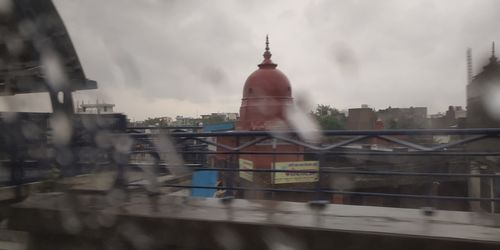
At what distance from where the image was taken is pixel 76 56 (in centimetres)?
741

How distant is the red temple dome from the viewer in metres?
12.5

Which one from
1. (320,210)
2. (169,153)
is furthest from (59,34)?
(320,210)

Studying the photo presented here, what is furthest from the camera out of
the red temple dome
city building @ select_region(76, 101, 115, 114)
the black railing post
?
the red temple dome

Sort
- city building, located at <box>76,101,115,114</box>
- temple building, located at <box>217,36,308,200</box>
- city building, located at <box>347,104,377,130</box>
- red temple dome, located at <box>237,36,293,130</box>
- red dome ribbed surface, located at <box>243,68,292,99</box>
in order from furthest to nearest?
1. red dome ribbed surface, located at <box>243,68,292,99</box>
2. red temple dome, located at <box>237,36,293,130</box>
3. temple building, located at <box>217,36,308,200</box>
4. city building, located at <box>347,104,377,130</box>
5. city building, located at <box>76,101,115,114</box>

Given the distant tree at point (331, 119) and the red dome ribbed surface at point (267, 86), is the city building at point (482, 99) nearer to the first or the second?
the distant tree at point (331, 119)

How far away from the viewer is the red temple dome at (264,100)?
12469 millimetres

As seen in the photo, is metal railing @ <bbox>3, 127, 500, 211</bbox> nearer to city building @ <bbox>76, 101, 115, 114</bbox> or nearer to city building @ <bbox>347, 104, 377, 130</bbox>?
city building @ <bbox>76, 101, 115, 114</bbox>

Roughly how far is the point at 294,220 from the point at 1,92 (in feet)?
22.5

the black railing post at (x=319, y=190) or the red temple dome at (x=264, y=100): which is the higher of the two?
the red temple dome at (x=264, y=100)

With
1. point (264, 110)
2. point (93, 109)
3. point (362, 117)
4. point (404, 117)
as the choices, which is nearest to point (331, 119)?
point (362, 117)

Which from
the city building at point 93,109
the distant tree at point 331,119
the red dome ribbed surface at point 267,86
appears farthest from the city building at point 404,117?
the city building at point 93,109

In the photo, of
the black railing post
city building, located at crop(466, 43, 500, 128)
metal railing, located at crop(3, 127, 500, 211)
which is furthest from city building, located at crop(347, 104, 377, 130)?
the black railing post

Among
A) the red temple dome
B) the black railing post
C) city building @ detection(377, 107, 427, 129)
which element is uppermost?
the red temple dome

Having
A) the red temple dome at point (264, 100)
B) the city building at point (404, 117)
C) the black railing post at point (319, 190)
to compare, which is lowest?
the black railing post at point (319, 190)
